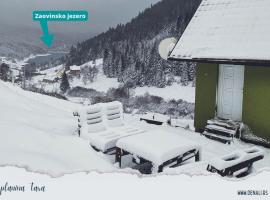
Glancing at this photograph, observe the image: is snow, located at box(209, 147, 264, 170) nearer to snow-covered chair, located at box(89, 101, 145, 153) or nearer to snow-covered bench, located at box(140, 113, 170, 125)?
snow-covered chair, located at box(89, 101, 145, 153)

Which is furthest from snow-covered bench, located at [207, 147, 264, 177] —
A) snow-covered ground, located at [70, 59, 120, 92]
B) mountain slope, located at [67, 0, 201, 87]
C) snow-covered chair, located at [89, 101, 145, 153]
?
snow-covered ground, located at [70, 59, 120, 92]

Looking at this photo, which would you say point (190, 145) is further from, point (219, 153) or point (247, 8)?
point (247, 8)

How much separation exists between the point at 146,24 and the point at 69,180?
142 m

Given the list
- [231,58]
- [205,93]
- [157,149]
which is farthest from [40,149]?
[205,93]

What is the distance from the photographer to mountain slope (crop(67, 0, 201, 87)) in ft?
286

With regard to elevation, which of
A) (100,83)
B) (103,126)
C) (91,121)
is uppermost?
(91,121)

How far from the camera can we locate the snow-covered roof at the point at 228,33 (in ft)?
30.3

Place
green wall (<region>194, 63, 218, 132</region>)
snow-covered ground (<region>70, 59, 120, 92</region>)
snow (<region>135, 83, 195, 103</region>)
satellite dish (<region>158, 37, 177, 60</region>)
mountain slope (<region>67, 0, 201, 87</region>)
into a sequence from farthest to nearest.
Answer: snow-covered ground (<region>70, 59, 120, 92</region>)
mountain slope (<region>67, 0, 201, 87</region>)
snow (<region>135, 83, 195, 103</region>)
satellite dish (<region>158, 37, 177, 60</region>)
green wall (<region>194, 63, 218, 132</region>)

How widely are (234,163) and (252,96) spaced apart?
15.8 feet

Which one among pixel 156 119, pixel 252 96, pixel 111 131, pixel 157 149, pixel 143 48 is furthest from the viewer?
pixel 143 48

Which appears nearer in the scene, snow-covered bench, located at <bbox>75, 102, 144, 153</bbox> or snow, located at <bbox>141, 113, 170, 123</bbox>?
snow-covered bench, located at <bbox>75, 102, 144, 153</bbox>

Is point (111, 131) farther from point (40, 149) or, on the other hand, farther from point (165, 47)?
point (165, 47)

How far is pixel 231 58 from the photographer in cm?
923

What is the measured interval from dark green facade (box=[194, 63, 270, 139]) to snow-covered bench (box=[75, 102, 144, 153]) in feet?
12.0
